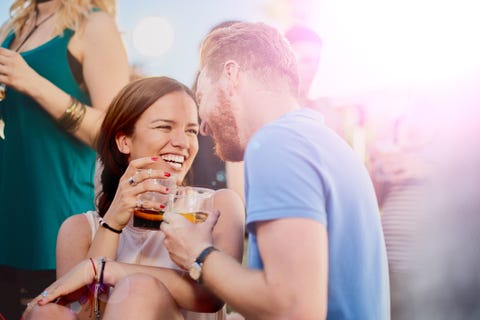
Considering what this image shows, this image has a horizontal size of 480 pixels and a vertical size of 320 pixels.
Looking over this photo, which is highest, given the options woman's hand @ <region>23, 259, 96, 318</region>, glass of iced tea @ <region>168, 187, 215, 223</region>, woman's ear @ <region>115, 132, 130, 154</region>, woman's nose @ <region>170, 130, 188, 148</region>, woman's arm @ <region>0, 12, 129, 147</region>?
woman's arm @ <region>0, 12, 129, 147</region>

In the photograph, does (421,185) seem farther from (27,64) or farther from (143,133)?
(27,64)

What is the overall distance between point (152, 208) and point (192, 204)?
173 millimetres

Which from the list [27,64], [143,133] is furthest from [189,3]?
[27,64]

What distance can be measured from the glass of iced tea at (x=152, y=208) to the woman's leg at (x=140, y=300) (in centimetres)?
26

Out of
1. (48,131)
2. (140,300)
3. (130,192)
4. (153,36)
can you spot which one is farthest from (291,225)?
(48,131)

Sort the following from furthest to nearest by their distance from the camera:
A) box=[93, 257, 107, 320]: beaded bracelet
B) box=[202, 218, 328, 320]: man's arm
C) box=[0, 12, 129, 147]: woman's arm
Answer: box=[0, 12, 129, 147]: woman's arm
box=[93, 257, 107, 320]: beaded bracelet
box=[202, 218, 328, 320]: man's arm

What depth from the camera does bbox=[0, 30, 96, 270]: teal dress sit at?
222 cm

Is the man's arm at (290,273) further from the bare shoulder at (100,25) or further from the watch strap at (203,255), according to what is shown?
the bare shoulder at (100,25)

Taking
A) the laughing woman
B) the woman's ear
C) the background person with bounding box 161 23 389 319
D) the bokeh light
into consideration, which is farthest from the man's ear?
the woman's ear

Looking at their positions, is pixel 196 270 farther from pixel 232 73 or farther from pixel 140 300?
pixel 232 73

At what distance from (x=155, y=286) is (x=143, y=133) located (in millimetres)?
663

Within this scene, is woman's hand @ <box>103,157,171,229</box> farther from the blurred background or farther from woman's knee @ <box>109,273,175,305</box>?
the blurred background

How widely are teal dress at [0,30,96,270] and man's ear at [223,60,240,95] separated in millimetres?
689

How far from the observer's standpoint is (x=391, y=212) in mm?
1997
